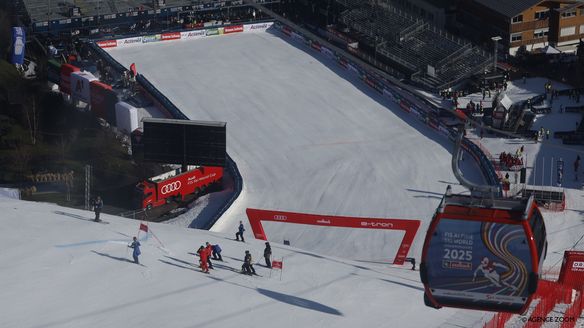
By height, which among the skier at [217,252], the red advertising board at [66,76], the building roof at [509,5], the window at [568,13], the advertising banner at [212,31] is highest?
the building roof at [509,5]

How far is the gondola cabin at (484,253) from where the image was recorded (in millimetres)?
19328

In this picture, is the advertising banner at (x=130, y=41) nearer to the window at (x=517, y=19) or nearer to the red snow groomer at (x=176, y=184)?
the red snow groomer at (x=176, y=184)

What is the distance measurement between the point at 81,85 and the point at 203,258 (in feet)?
68.5

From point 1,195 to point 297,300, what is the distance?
13469mm

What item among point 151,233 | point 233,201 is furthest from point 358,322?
point 233,201

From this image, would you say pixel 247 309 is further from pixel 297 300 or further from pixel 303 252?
pixel 303 252

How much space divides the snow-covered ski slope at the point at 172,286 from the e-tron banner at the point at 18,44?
72.7 feet

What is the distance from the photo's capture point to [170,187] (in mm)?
40219

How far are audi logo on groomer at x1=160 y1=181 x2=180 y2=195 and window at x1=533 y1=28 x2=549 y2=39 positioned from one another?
22505mm

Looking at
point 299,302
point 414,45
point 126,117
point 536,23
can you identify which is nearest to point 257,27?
point 414,45

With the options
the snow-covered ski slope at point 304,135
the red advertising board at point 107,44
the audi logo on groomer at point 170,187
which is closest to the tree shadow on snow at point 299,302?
the snow-covered ski slope at point 304,135

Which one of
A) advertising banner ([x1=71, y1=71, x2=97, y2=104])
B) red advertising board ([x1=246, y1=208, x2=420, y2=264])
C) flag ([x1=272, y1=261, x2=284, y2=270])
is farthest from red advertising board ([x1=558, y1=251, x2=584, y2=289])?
advertising banner ([x1=71, y1=71, x2=97, y2=104])

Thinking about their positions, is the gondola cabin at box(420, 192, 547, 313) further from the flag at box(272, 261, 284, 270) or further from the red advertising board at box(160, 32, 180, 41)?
the red advertising board at box(160, 32, 180, 41)

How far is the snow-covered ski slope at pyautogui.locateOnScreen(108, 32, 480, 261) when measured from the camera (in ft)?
127
